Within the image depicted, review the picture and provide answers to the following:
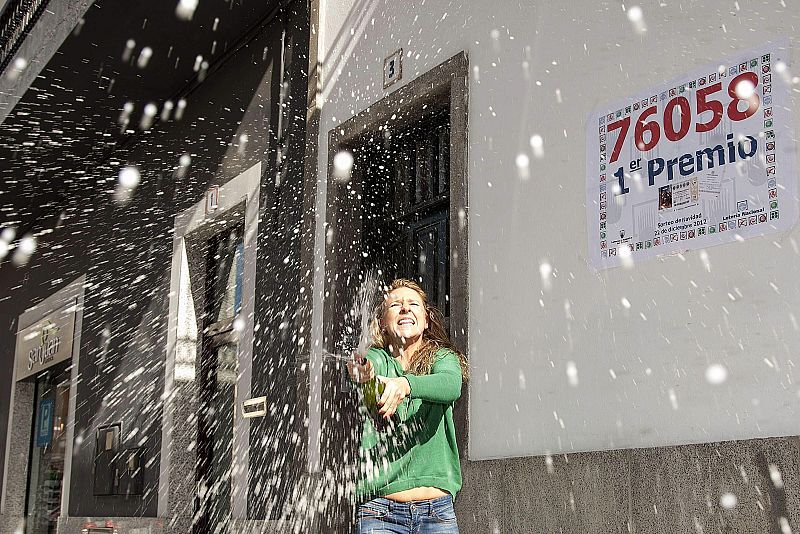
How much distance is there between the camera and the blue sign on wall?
503 inches

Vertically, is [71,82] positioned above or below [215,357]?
above

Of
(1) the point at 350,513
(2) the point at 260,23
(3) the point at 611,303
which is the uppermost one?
(2) the point at 260,23

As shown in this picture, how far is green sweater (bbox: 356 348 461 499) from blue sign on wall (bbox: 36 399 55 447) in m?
10.2

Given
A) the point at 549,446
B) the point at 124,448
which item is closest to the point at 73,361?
the point at 124,448

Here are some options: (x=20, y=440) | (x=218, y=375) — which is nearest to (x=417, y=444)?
(x=218, y=375)

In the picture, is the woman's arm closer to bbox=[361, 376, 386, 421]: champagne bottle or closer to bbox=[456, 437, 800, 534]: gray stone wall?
bbox=[361, 376, 386, 421]: champagne bottle

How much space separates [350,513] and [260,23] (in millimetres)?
4150

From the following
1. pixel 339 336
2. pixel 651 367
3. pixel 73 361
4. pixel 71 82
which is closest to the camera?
pixel 651 367

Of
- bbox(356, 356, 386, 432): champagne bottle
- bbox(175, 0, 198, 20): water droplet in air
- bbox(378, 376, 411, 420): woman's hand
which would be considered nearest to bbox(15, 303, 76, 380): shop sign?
bbox(175, 0, 198, 20): water droplet in air

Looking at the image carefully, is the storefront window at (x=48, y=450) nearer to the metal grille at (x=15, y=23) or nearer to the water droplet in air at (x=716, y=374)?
the metal grille at (x=15, y=23)

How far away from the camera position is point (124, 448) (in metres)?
9.30

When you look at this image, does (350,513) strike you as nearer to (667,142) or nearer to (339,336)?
(339,336)

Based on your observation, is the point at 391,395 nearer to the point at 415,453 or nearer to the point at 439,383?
the point at 439,383

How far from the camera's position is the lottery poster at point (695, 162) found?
345cm
